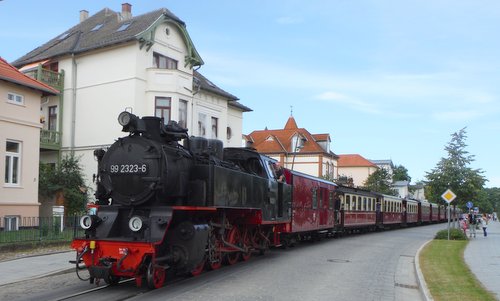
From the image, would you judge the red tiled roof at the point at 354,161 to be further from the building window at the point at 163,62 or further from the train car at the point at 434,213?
the building window at the point at 163,62

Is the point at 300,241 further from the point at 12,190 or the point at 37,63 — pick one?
the point at 37,63

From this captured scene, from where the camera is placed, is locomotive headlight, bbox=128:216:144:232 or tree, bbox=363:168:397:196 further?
tree, bbox=363:168:397:196

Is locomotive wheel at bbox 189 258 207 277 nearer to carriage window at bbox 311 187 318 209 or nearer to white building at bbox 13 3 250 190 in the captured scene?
carriage window at bbox 311 187 318 209

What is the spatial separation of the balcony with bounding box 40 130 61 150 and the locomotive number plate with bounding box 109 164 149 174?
18417 millimetres

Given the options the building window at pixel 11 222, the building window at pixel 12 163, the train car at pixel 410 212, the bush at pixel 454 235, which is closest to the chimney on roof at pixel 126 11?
the building window at pixel 12 163

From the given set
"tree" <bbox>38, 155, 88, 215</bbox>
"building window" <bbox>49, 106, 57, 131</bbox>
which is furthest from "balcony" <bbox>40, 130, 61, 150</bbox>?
"tree" <bbox>38, 155, 88, 215</bbox>

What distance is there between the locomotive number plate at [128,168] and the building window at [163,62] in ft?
58.0

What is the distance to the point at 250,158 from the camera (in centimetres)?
1398

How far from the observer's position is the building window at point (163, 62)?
26.6 m

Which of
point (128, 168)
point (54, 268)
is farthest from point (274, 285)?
point (54, 268)

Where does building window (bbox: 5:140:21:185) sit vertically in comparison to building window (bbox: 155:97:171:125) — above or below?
below

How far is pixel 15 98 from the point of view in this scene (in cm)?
1973

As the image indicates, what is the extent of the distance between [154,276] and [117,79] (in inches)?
743

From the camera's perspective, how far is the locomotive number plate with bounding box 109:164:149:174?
9367mm
